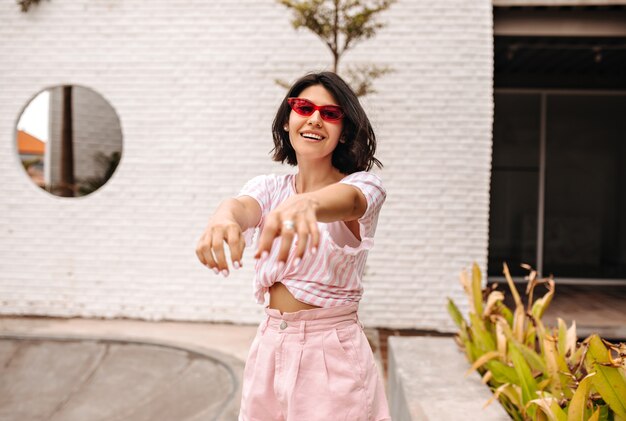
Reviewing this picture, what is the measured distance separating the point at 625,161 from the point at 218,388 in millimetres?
6264

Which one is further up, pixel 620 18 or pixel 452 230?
pixel 620 18

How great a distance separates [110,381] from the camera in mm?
4379

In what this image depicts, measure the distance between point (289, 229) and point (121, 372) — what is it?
4.02m

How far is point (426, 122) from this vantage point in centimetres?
558

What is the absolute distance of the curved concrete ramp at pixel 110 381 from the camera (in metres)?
3.88

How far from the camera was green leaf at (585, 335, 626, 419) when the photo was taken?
174cm

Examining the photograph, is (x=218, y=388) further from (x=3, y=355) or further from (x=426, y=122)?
(x=426, y=122)

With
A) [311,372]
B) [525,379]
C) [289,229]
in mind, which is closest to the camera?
[289,229]

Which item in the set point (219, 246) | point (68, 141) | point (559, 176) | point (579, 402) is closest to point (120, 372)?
point (68, 141)

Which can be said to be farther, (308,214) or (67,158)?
(67,158)

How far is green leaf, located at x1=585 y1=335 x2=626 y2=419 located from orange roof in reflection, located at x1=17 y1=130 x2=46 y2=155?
Answer: 5.70m

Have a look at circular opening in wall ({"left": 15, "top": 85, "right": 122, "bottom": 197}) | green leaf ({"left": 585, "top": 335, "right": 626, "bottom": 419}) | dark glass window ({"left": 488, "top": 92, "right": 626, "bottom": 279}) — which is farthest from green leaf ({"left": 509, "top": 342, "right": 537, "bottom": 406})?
dark glass window ({"left": 488, "top": 92, "right": 626, "bottom": 279})

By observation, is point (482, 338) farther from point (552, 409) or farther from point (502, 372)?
point (552, 409)

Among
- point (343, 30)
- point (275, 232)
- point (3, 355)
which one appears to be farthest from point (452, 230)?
point (275, 232)
